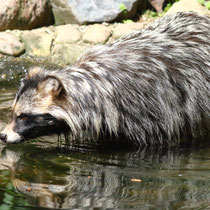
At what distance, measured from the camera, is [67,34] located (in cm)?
1000

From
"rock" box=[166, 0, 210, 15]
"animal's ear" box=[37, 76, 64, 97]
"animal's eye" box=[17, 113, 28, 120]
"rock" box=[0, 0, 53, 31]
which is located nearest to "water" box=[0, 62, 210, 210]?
"animal's eye" box=[17, 113, 28, 120]

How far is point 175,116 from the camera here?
5895 millimetres

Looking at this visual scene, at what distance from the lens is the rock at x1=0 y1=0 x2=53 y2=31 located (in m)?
10.1

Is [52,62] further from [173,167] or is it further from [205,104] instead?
[173,167]

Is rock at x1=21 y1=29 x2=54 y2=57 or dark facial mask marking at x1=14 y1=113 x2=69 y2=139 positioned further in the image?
rock at x1=21 y1=29 x2=54 y2=57

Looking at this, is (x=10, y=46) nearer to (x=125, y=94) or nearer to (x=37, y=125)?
(x=37, y=125)

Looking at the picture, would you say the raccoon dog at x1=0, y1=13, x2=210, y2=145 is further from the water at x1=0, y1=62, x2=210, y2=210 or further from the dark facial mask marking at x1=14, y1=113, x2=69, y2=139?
the water at x1=0, y1=62, x2=210, y2=210

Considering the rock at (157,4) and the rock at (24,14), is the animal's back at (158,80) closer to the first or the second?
the rock at (24,14)

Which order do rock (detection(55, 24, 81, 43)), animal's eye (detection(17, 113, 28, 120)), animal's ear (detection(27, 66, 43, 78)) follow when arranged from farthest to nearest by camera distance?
rock (detection(55, 24, 81, 43)) < animal's ear (detection(27, 66, 43, 78)) < animal's eye (detection(17, 113, 28, 120))

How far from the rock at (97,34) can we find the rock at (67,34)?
159mm

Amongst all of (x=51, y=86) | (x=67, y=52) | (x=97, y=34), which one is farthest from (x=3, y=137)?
(x=97, y=34)

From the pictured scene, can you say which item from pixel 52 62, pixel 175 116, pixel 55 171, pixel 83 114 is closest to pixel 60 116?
pixel 83 114

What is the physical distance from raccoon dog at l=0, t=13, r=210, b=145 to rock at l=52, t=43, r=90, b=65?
3.56m

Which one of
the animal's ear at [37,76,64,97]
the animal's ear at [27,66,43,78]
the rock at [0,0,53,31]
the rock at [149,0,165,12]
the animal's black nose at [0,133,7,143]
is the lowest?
the animal's black nose at [0,133,7,143]
